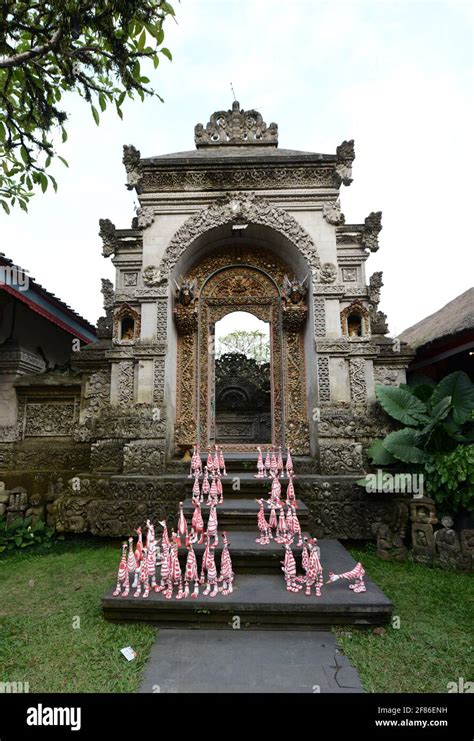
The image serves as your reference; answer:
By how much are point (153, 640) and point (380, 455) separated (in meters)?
4.21

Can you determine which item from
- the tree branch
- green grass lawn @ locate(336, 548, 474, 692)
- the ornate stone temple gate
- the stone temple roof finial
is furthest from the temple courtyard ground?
the stone temple roof finial

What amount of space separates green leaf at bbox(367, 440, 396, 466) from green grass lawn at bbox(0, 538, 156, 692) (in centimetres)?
410

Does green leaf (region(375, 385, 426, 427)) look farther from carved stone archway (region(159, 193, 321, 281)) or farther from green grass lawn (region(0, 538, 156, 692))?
green grass lawn (region(0, 538, 156, 692))

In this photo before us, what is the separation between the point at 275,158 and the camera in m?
7.39

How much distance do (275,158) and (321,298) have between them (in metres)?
3.05

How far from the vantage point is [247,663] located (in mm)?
2963

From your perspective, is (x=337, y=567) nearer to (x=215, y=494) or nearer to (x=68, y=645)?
(x=215, y=494)

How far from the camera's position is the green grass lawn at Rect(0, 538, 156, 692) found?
A: 2.84 m

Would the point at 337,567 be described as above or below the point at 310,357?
below

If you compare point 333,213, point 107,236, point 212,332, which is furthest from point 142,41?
point 212,332

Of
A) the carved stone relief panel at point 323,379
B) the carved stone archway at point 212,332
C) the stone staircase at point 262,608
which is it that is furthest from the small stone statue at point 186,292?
the stone staircase at point 262,608

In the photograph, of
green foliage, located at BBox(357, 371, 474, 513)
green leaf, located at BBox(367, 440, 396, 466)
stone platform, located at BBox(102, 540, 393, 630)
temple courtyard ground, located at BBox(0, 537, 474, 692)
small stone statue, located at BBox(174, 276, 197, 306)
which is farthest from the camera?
small stone statue, located at BBox(174, 276, 197, 306)
